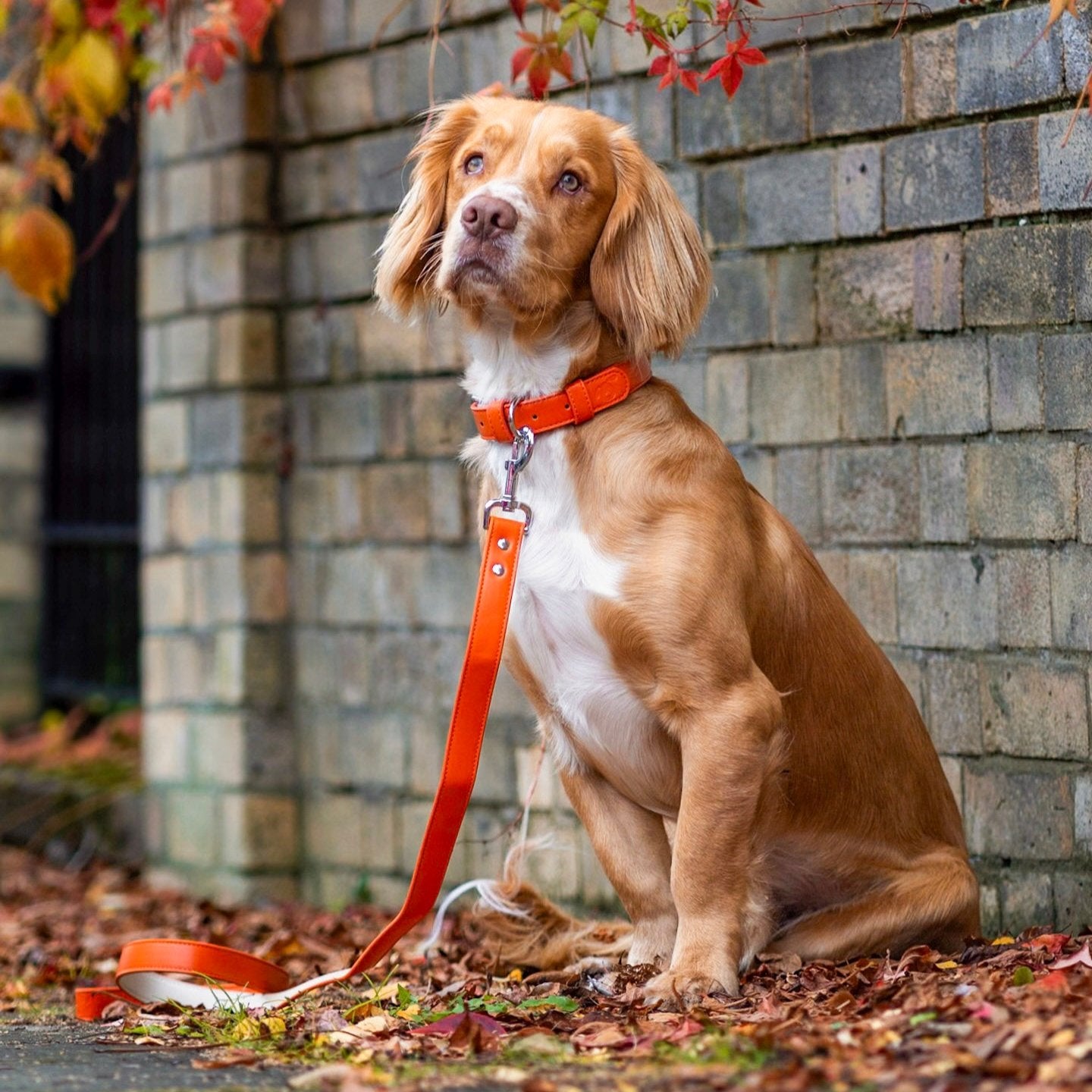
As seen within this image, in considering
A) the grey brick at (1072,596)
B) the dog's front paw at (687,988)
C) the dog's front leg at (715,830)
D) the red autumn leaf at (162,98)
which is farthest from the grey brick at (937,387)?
the red autumn leaf at (162,98)

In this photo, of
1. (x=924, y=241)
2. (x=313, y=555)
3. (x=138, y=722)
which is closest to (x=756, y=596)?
(x=924, y=241)

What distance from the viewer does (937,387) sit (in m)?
4.38

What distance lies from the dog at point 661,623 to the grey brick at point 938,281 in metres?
0.92

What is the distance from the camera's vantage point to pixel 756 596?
3.60 metres

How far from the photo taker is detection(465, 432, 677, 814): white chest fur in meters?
3.46

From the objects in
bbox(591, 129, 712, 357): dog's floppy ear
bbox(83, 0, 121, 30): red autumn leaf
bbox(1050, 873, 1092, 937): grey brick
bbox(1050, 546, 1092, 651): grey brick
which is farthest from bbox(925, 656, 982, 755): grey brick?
bbox(83, 0, 121, 30): red autumn leaf

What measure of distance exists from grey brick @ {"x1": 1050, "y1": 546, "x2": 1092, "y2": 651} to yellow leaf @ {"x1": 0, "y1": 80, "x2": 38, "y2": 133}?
13.8 ft

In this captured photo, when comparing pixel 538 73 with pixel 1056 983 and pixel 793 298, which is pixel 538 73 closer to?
pixel 793 298

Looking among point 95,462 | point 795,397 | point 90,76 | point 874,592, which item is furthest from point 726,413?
point 95,462

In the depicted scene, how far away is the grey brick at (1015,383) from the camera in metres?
4.17

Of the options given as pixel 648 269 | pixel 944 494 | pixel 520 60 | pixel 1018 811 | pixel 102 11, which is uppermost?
pixel 102 11

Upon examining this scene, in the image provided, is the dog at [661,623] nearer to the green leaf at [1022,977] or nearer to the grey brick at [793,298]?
the green leaf at [1022,977]

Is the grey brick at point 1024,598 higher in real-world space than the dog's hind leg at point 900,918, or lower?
higher

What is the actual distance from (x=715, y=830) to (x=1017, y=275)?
5.53 feet
